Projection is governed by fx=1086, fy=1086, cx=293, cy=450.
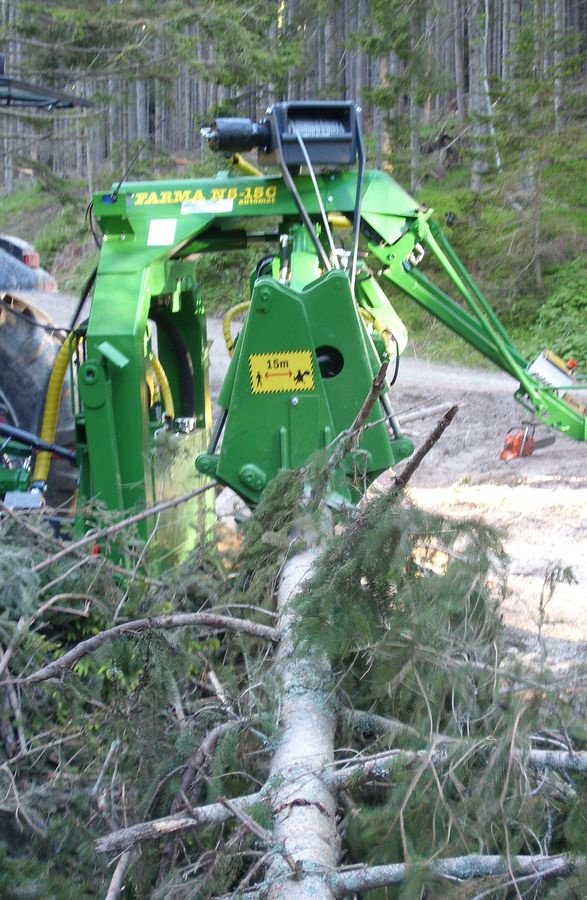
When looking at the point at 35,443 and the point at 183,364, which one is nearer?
the point at 35,443

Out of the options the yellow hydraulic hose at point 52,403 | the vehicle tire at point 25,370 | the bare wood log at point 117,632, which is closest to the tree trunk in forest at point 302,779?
the bare wood log at point 117,632

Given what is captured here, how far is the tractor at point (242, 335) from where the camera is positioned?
15.2 feet

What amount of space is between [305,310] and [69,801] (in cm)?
226

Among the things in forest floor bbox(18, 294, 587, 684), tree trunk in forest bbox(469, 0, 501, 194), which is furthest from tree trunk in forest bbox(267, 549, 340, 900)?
tree trunk in forest bbox(469, 0, 501, 194)

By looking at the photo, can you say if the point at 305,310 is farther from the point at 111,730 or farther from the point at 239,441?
the point at 111,730

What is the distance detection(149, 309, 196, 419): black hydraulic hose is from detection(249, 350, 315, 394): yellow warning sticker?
2073mm

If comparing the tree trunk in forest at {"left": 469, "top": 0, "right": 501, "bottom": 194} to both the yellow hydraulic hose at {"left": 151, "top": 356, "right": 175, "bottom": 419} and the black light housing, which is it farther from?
the yellow hydraulic hose at {"left": 151, "top": 356, "right": 175, "bottom": 419}

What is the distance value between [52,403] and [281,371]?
1539mm

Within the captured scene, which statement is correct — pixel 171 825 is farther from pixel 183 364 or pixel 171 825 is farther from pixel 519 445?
pixel 519 445

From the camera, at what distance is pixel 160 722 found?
339cm

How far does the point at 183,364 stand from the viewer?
6719 mm

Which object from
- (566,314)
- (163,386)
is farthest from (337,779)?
(566,314)

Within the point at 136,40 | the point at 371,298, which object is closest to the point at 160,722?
the point at 371,298

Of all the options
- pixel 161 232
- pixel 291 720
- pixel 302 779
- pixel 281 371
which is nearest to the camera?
pixel 302 779
